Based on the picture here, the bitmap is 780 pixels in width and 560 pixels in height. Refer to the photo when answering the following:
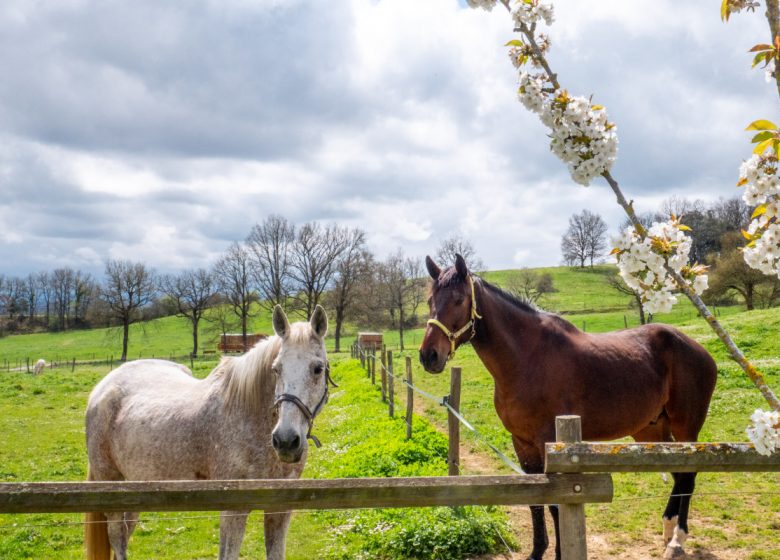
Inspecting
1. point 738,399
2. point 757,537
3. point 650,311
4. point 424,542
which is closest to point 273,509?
point 650,311

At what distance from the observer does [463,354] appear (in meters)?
28.8

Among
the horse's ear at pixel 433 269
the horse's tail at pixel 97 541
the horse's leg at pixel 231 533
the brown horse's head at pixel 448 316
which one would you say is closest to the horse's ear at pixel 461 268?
the brown horse's head at pixel 448 316

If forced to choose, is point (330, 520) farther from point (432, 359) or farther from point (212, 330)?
point (212, 330)

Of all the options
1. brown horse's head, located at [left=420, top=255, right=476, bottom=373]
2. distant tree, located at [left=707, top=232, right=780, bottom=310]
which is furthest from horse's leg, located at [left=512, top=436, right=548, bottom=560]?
distant tree, located at [left=707, top=232, right=780, bottom=310]

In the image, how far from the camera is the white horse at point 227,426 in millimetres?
3729

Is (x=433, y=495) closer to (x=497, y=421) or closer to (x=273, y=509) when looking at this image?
(x=273, y=509)

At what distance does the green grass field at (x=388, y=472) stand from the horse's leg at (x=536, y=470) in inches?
31.5

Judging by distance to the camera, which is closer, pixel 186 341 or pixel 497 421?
pixel 497 421

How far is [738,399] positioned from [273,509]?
46.1 ft

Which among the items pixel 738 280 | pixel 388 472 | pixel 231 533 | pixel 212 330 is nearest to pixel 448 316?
pixel 231 533

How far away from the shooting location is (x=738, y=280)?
34.5 meters

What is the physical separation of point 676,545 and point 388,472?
3926 mm

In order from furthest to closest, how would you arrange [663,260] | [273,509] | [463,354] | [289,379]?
[463,354] → [289,379] → [273,509] → [663,260]

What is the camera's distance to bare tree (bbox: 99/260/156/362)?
5469 cm
